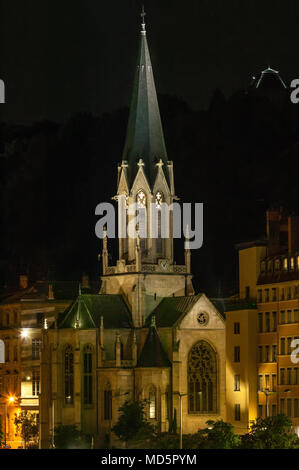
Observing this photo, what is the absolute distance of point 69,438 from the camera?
161 meters

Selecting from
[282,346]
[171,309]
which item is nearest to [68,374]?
[171,309]

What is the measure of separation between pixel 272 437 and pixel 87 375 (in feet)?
102

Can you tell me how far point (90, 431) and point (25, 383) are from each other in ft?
87.5

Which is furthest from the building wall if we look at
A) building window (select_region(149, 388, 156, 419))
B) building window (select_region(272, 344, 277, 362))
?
building window (select_region(149, 388, 156, 419))

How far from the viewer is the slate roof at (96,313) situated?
16825 cm

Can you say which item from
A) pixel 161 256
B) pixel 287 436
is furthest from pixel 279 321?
pixel 287 436

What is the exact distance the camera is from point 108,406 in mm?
165625

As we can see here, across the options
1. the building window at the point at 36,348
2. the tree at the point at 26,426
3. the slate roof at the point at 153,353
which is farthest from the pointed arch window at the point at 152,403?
the building window at the point at 36,348

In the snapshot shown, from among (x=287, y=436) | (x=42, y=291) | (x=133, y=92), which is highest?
(x=133, y=92)

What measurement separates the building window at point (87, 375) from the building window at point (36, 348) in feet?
76.1

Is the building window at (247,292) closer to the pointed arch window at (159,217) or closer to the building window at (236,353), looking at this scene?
the building window at (236,353)

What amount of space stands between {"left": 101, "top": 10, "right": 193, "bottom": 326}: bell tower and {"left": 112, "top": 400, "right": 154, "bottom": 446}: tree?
392 inches

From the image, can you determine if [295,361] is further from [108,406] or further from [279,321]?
[108,406]

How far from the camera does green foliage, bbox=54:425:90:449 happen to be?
15875 cm
